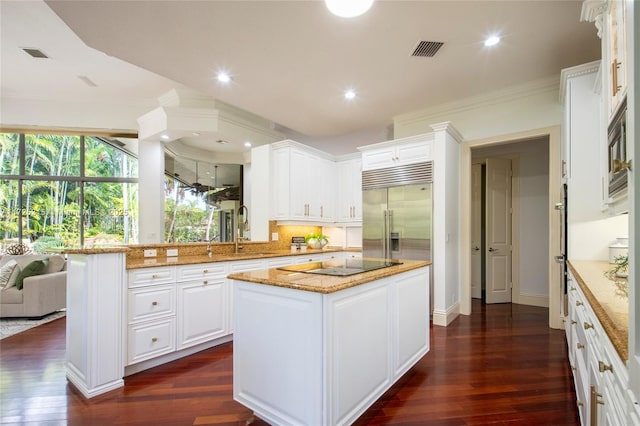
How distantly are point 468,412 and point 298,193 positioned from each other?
3.50m

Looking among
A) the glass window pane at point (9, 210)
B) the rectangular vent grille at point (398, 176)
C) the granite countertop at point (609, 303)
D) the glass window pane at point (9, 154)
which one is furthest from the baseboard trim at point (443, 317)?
the glass window pane at point (9, 154)

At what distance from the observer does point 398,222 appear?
169 inches

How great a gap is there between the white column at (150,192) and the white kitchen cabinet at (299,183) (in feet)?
7.22

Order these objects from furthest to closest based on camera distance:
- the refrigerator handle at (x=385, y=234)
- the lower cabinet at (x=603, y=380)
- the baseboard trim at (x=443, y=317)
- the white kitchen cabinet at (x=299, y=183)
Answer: the white kitchen cabinet at (x=299, y=183)
the refrigerator handle at (x=385, y=234)
the baseboard trim at (x=443, y=317)
the lower cabinet at (x=603, y=380)

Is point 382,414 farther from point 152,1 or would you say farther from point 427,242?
point 152,1

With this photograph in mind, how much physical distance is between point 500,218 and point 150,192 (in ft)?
19.9

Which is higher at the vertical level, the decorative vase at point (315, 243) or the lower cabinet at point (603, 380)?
the decorative vase at point (315, 243)

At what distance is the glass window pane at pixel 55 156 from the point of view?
5.85 m

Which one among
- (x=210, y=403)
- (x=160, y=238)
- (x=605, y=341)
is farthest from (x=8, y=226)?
(x=605, y=341)

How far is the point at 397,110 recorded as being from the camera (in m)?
4.68

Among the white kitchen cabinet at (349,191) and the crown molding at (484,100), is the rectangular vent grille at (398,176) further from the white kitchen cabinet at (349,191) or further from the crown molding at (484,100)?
the crown molding at (484,100)

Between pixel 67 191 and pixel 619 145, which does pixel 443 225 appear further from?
pixel 67 191

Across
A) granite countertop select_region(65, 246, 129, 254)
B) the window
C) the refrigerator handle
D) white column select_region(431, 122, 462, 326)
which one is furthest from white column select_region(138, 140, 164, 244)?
white column select_region(431, 122, 462, 326)

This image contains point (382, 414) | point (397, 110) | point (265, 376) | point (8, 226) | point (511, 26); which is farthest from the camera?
point (8, 226)
